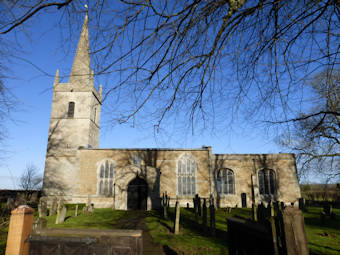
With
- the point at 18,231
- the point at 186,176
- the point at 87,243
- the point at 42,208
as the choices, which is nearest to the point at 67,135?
the point at 42,208

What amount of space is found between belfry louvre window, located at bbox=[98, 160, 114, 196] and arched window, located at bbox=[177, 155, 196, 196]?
6241 millimetres

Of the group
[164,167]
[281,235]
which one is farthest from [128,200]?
[281,235]

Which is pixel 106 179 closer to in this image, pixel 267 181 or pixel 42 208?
pixel 42 208

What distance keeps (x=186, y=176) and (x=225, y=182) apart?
153 inches

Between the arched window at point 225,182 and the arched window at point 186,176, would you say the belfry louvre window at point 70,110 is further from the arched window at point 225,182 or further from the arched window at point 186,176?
the arched window at point 225,182

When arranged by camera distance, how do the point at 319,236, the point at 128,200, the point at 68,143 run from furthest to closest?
1. the point at 68,143
2. the point at 128,200
3. the point at 319,236

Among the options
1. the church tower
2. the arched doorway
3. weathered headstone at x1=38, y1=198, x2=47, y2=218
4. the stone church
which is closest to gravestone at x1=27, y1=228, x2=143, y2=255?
weathered headstone at x1=38, y1=198, x2=47, y2=218

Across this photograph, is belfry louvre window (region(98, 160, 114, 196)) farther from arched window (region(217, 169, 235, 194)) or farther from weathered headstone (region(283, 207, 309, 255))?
weathered headstone (region(283, 207, 309, 255))

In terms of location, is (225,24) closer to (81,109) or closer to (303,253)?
(303,253)

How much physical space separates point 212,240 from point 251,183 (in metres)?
15.6

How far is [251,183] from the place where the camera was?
2186 cm

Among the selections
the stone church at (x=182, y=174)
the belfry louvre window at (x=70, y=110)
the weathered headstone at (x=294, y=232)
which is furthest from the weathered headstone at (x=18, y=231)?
the belfry louvre window at (x=70, y=110)

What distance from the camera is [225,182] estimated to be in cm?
2230

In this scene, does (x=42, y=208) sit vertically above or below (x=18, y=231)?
below
